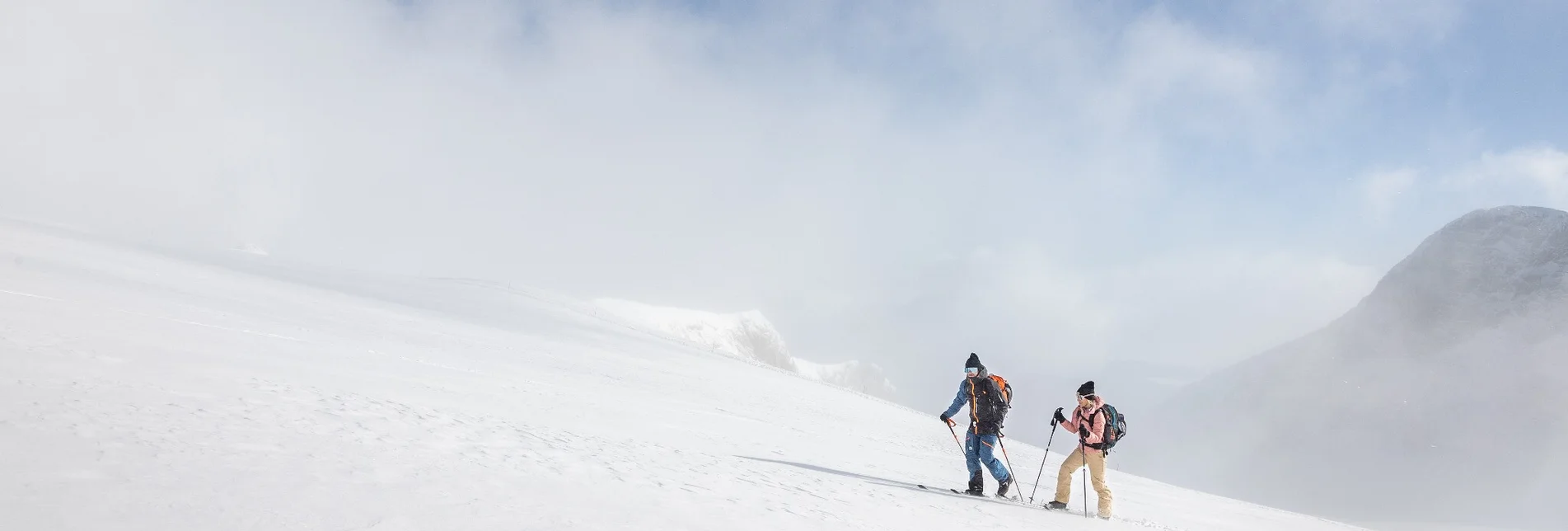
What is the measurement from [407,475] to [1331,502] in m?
106

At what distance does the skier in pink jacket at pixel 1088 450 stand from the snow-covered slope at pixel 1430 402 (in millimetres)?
84289

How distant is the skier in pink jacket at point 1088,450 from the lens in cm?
1027

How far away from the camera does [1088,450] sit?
34.5 feet

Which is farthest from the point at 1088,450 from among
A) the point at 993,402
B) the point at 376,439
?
the point at 376,439

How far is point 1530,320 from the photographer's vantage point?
291 feet

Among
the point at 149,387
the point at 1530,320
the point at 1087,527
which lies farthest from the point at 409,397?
the point at 1530,320

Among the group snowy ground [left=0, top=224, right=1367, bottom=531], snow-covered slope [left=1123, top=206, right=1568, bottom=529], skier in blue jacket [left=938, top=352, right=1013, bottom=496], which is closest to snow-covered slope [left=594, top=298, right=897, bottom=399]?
snowy ground [left=0, top=224, right=1367, bottom=531]

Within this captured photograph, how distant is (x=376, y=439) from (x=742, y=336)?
9667cm

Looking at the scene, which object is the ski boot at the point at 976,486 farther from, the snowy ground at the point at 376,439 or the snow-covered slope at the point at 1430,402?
the snow-covered slope at the point at 1430,402

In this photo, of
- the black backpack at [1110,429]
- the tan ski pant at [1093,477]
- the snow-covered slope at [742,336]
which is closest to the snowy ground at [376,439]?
the tan ski pant at [1093,477]

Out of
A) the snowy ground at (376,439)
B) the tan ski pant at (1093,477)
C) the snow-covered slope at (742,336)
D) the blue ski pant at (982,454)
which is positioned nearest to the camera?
the snowy ground at (376,439)

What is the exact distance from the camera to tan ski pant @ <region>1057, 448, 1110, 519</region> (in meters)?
10.2

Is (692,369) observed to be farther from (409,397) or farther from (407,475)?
(407,475)

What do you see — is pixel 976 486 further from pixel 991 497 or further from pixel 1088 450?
pixel 1088 450
